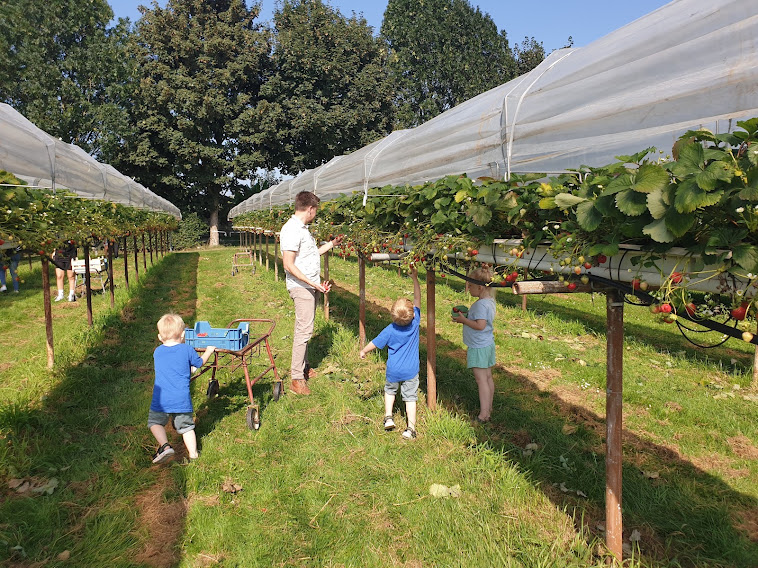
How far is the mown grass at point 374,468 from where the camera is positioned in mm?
2990

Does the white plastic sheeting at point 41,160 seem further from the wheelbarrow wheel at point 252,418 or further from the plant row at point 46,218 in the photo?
the wheelbarrow wheel at point 252,418

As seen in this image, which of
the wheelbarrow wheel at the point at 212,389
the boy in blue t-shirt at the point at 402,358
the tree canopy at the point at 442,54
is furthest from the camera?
the tree canopy at the point at 442,54

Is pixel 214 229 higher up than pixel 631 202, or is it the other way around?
pixel 214 229

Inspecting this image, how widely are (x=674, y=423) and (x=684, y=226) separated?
3.90 m

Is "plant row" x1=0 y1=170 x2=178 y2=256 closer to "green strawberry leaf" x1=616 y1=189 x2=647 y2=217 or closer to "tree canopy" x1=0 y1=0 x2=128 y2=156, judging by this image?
"green strawberry leaf" x1=616 y1=189 x2=647 y2=217

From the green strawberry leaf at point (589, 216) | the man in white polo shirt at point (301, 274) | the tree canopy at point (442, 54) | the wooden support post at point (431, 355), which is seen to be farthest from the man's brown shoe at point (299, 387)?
the tree canopy at point (442, 54)

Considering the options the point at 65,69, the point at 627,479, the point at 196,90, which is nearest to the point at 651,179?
the point at 627,479

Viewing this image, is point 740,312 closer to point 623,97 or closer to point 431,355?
point 623,97

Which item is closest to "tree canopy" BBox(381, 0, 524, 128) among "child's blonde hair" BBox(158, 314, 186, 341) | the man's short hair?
the man's short hair

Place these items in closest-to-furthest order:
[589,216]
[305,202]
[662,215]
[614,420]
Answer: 1. [662,215]
2. [589,216]
3. [614,420]
4. [305,202]

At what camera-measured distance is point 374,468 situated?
151 inches

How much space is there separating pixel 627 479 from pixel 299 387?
11.0 ft

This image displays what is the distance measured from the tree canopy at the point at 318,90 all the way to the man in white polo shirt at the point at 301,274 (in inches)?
1003

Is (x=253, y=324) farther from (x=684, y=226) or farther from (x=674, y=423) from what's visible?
(x=684, y=226)
